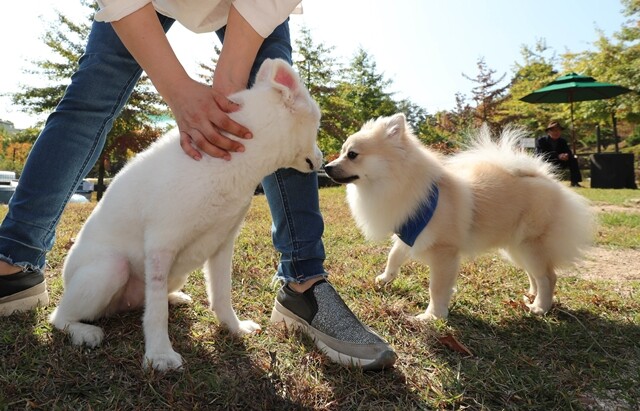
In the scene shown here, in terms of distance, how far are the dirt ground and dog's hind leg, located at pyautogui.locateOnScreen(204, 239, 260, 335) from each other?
2.33 metres

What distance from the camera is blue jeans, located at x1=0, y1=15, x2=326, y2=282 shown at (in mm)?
1991

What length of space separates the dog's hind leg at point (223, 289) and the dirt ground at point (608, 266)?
233 cm

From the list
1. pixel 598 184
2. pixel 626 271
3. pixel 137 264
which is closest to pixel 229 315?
pixel 137 264

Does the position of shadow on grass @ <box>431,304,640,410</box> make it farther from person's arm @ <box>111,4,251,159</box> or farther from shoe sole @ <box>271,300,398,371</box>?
person's arm @ <box>111,4,251,159</box>

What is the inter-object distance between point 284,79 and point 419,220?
58.1 inches

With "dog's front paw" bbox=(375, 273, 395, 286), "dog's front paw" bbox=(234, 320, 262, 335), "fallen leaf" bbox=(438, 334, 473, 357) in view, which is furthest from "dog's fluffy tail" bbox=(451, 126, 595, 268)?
"dog's front paw" bbox=(234, 320, 262, 335)

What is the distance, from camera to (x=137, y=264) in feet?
6.05

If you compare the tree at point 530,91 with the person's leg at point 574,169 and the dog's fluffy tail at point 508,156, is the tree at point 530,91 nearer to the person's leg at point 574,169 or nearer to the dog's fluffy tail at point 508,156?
the person's leg at point 574,169

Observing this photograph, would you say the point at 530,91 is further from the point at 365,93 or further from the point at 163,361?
the point at 163,361

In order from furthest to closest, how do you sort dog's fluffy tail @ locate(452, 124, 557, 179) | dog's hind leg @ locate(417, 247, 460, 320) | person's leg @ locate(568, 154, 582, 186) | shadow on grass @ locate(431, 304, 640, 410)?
person's leg @ locate(568, 154, 582, 186) < dog's fluffy tail @ locate(452, 124, 557, 179) < dog's hind leg @ locate(417, 247, 460, 320) < shadow on grass @ locate(431, 304, 640, 410)

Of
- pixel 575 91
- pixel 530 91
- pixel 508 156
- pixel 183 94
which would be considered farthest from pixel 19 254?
pixel 530 91

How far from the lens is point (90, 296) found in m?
1.73

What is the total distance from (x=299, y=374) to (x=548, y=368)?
0.96 metres

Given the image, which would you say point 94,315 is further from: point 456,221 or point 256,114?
point 456,221
